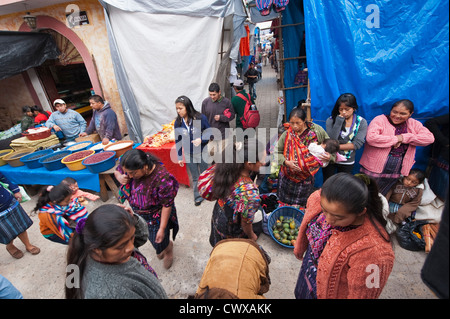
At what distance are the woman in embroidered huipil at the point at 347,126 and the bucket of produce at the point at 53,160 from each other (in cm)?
489

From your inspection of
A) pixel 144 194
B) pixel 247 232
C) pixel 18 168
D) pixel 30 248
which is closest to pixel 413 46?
pixel 247 232

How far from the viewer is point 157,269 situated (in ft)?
9.52

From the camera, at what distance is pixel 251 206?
190cm

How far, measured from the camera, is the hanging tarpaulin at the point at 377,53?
103 inches

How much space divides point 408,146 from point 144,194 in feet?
10.7

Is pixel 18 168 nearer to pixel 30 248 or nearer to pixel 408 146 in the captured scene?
pixel 30 248

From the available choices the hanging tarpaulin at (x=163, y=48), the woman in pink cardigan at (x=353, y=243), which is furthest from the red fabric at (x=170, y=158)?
the woman in pink cardigan at (x=353, y=243)

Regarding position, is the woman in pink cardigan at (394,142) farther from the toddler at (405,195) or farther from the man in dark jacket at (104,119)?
the man in dark jacket at (104,119)

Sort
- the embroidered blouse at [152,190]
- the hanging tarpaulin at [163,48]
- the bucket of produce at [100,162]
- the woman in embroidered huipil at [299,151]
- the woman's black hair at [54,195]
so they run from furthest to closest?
the hanging tarpaulin at [163,48], the bucket of produce at [100,162], the woman in embroidered huipil at [299,151], the woman's black hair at [54,195], the embroidered blouse at [152,190]

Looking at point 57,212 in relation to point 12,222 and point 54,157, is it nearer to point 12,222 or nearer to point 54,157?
point 12,222

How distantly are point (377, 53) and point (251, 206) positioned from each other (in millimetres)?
2867

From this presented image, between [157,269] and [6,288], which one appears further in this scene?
[157,269]

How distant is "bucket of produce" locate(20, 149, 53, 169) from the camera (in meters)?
4.24


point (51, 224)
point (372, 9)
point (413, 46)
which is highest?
point (372, 9)
